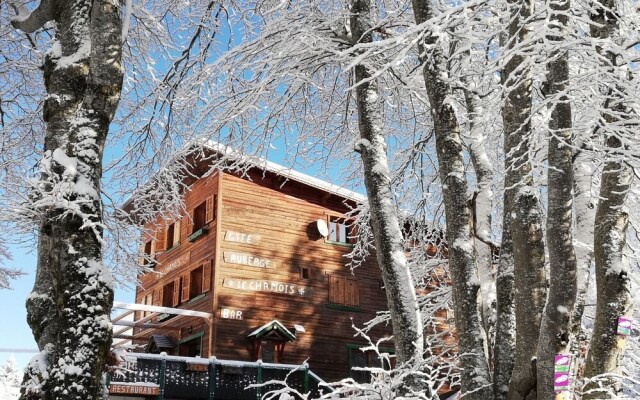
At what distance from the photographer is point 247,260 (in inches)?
843

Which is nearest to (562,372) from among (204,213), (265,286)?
(265,286)

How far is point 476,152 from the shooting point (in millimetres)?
8383

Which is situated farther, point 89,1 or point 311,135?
point 311,135

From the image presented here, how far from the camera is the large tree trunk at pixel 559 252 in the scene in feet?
16.9

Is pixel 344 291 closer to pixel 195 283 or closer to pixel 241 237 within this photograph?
pixel 241 237

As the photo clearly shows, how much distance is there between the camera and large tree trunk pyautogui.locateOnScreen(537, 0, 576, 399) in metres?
5.14

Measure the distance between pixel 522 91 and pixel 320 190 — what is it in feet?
58.5

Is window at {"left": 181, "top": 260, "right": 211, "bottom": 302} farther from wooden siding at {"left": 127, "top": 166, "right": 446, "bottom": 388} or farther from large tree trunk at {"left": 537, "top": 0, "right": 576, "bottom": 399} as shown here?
large tree trunk at {"left": 537, "top": 0, "right": 576, "bottom": 399}

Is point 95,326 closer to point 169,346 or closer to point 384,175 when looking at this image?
point 384,175

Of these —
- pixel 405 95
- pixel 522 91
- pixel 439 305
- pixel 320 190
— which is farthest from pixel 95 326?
pixel 320 190

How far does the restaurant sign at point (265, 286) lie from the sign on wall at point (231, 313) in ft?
2.41

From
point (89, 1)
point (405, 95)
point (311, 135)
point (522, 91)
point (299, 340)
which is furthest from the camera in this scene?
point (299, 340)

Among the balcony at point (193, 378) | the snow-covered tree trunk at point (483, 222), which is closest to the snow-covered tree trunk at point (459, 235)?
the snow-covered tree trunk at point (483, 222)

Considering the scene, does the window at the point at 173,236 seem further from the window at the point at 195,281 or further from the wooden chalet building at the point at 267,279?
the window at the point at 195,281
